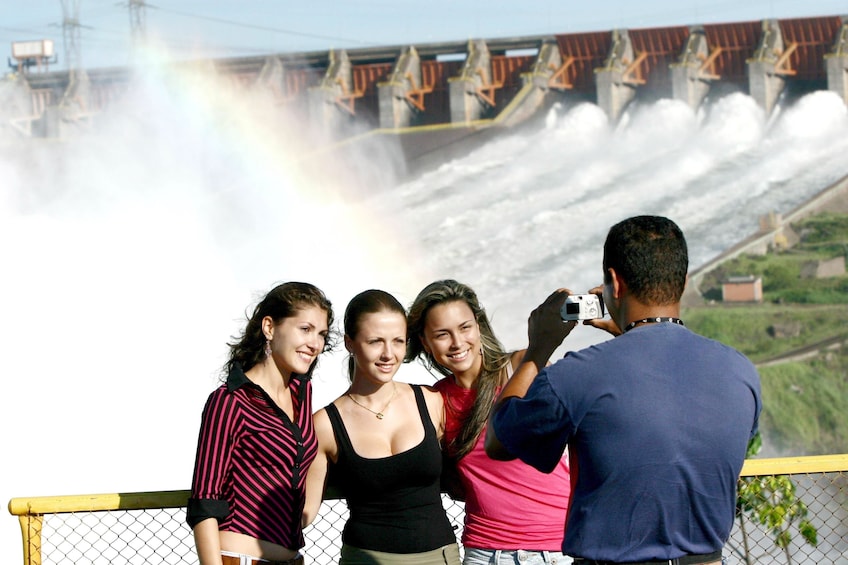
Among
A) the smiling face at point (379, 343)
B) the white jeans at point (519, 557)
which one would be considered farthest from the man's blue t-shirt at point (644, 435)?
the smiling face at point (379, 343)

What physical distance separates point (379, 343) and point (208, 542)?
0.76m

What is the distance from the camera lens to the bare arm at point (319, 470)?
324 centimetres

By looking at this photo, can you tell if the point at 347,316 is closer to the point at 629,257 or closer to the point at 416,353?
the point at 416,353

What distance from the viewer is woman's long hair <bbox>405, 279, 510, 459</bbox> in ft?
10.8

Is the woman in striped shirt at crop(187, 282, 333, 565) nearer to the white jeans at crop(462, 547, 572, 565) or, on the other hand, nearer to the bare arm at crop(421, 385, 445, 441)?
the bare arm at crop(421, 385, 445, 441)

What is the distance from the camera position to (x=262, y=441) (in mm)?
3102

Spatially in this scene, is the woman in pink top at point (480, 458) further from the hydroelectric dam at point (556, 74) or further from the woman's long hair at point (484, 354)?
the hydroelectric dam at point (556, 74)

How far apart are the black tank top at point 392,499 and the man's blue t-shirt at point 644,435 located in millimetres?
875

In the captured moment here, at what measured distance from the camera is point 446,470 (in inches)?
133

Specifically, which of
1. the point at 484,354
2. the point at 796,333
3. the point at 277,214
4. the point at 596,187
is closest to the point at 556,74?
the point at 596,187

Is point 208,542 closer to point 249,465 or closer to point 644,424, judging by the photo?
point 249,465


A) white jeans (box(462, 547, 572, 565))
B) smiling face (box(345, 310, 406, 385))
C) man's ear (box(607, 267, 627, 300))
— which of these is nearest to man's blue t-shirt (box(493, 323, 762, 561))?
man's ear (box(607, 267, 627, 300))

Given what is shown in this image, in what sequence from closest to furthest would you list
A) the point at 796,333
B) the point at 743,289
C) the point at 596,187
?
the point at 796,333, the point at 743,289, the point at 596,187

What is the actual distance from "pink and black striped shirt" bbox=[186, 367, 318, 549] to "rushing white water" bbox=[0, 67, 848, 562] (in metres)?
26.9
